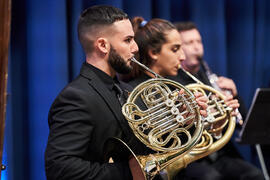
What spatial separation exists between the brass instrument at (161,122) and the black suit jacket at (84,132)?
0.29 feet

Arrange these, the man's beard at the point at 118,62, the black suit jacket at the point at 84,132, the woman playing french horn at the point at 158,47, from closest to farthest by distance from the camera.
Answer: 1. the black suit jacket at the point at 84,132
2. the man's beard at the point at 118,62
3. the woman playing french horn at the point at 158,47

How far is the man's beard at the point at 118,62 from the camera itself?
1399mm

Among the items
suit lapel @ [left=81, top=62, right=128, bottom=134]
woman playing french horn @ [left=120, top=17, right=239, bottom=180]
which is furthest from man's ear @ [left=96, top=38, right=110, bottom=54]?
woman playing french horn @ [left=120, top=17, right=239, bottom=180]

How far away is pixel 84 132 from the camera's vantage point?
3.95 feet

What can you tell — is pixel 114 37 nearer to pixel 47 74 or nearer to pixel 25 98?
pixel 47 74

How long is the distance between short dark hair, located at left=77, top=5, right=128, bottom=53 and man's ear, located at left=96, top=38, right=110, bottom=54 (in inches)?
1.4

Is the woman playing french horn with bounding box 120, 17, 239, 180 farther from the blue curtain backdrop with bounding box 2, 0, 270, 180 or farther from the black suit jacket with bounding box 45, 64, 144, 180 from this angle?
the black suit jacket with bounding box 45, 64, 144, 180

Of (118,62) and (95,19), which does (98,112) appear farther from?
(95,19)

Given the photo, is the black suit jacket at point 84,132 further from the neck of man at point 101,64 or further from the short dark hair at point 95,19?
the short dark hair at point 95,19

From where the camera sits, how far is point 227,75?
2871 mm

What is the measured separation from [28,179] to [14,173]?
3.8 inches

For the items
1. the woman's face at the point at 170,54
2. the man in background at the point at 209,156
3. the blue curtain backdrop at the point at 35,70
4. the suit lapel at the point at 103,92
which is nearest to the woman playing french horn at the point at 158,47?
the woman's face at the point at 170,54

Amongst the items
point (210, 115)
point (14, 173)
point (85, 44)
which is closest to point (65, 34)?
point (85, 44)

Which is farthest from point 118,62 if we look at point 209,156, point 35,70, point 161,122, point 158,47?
point 209,156
